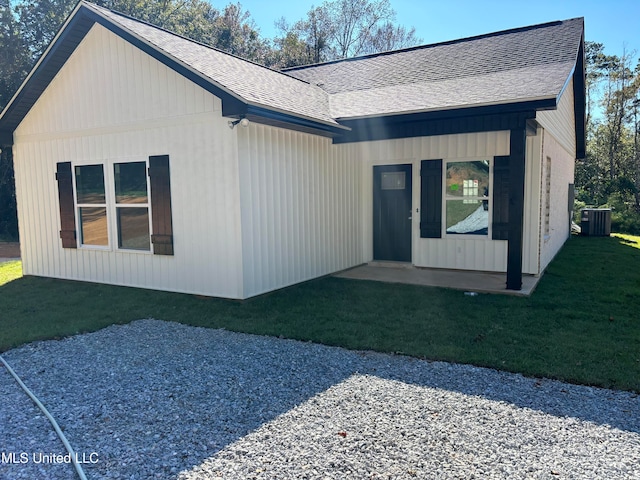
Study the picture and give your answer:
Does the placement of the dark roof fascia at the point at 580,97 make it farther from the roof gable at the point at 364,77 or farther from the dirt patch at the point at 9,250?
the dirt patch at the point at 9,250

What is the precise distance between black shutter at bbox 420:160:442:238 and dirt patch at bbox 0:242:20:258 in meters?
10.9

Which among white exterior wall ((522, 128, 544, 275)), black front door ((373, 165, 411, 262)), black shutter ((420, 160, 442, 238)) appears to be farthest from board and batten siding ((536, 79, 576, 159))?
black front door ((373, 165, 411, 262))

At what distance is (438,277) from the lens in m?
8.17

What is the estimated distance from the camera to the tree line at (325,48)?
17297mm

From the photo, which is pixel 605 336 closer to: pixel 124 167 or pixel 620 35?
pixel 124 167

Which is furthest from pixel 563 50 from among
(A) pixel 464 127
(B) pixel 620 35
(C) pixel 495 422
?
(B) pixel 620 35

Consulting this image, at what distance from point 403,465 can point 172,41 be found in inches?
274

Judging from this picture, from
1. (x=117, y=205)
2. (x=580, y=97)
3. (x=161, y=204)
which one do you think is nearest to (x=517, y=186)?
(x=161, y=204)

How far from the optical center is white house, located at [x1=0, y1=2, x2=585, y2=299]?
6.68 metres

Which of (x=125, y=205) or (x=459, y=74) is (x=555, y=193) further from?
(x=125, y=205)

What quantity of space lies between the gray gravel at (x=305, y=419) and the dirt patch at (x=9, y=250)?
32.8 ft

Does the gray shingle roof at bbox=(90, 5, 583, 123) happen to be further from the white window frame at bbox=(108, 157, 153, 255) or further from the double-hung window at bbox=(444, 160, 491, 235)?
the white window frame at bbox=(108, 157, 153, 255)

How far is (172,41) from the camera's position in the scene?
733 cm

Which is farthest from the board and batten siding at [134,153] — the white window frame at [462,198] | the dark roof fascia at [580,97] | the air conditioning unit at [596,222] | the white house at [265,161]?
the air conditioning unit at [596,222]
